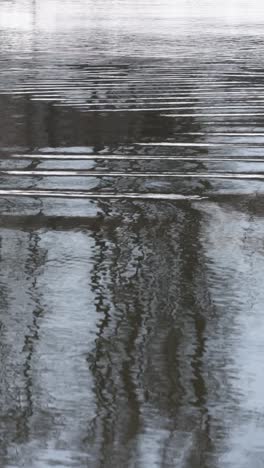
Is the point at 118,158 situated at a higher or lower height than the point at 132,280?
lower

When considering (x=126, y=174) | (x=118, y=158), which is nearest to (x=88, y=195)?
(x=126, y=174)

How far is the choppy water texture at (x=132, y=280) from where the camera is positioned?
14.9 ft

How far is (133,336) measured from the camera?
567 centimetres

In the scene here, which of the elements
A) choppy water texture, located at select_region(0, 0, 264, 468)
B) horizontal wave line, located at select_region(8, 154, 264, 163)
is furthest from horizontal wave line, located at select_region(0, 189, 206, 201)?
horizontal wave line, located at select_region(8, 154, 264, 163)

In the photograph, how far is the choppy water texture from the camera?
455 cm

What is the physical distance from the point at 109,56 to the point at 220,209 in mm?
14741

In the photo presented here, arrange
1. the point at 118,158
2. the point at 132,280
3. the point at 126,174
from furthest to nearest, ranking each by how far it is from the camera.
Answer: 1. the point at 118,158
2. the point at 126,174
3. the point at 132,280

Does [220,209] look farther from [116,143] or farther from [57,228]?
[116,143]

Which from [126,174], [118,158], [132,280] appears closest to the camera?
[132,280]

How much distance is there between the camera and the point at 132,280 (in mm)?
6645

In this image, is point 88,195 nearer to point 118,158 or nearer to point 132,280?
point 118,158

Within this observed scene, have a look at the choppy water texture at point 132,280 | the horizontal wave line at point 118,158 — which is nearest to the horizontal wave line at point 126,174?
the choppy water texture at point 132,280

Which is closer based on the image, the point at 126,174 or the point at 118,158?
the point at 126,174

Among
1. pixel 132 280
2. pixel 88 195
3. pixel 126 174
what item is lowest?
pixel 126 174
